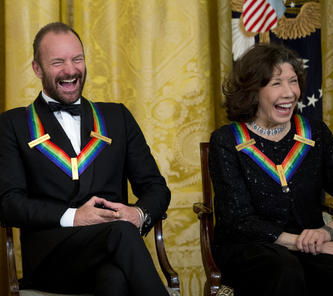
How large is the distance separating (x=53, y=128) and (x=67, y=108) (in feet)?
0.44

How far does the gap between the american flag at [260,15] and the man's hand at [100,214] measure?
1.68 metres

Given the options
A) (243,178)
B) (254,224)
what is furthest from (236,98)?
(254,224)

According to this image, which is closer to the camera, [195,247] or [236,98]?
[236,98]

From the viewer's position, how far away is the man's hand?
7.43 ft

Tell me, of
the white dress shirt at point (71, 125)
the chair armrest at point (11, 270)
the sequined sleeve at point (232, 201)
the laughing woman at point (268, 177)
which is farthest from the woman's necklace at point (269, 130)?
the chair armrest at point (11, 270)

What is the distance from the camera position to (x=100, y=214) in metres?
2.26

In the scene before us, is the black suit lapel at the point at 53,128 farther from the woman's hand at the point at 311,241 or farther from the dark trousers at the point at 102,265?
the woman's hand at the point at 311,241

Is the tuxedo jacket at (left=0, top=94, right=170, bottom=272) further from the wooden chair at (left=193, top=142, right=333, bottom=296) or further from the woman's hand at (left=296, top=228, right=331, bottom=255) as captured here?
the woman's hand at (left=296, top=228, right=331, bottom=255)

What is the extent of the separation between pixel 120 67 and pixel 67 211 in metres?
1.34

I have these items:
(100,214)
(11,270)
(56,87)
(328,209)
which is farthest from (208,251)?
(56,87)

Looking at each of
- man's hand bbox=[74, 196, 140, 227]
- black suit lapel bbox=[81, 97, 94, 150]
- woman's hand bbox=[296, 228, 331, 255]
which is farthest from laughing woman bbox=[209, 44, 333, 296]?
black suit lapel bbox=[81, 97, 94, 150]

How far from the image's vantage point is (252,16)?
3.40 meters

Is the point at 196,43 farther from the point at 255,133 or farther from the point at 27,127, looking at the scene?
the point at 27,127

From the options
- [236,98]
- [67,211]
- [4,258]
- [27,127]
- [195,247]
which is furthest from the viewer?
[195,247]
